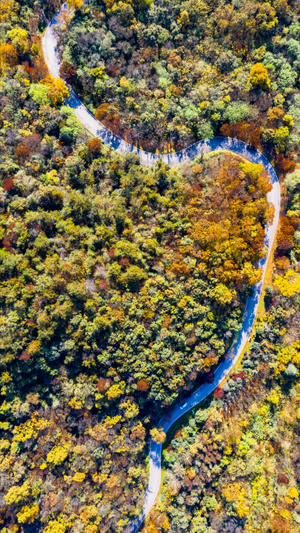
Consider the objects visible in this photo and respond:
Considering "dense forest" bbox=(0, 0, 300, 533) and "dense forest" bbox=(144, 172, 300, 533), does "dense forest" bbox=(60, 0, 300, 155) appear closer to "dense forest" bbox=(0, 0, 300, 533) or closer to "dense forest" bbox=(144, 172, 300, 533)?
"dense forest" bbox=(0, 0, 300, 533)

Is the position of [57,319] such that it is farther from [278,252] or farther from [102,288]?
[278,252]

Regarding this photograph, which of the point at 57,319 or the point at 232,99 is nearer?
the point at 57,319

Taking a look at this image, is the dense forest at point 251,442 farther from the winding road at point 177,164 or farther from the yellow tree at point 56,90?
the yellow tree at point 56,90

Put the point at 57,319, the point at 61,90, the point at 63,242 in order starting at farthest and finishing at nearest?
1. the point at 61,90
2. the point at 63,242
3. the point at 57,319

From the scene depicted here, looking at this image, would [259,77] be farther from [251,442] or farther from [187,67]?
[251,442]

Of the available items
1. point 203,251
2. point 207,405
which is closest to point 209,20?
point 203,251

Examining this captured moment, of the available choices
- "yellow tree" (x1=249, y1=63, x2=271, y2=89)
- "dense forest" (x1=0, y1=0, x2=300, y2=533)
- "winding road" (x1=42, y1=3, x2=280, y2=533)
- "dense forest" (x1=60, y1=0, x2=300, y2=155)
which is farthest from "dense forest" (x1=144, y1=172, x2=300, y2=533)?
"yellow tree" (x1=249, y1=63, x2=271, y2=89)

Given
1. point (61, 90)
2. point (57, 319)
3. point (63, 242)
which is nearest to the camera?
point (57, 319)
